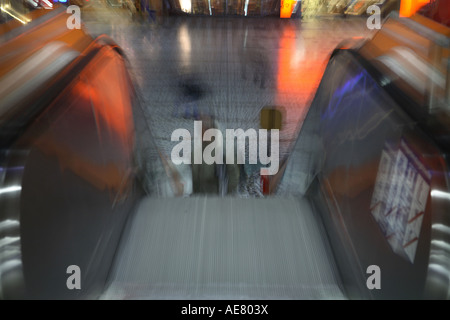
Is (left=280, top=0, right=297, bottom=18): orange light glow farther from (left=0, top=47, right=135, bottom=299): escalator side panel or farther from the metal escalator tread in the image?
A: the metal escalator tread

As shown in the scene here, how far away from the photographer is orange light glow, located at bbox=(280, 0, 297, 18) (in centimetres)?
1064

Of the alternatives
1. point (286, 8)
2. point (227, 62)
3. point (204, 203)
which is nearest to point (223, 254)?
point (204, 203)

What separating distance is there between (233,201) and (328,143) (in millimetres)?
793

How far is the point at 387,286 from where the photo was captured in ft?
4.83

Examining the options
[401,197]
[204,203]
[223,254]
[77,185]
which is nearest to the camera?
[401,197]

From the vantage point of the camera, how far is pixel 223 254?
2031 millimetres

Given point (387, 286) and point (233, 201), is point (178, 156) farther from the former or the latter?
point (387, 286)

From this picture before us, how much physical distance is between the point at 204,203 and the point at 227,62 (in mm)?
5118

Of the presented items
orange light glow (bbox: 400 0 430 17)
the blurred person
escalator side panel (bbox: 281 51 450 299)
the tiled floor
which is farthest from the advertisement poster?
the blurred person

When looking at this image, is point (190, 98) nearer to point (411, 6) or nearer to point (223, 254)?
point (411, 6)

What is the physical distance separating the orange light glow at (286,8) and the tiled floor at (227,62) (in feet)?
1.29

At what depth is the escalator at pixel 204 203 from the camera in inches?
48.6

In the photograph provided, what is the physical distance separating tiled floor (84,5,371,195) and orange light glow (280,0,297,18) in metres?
0.39
